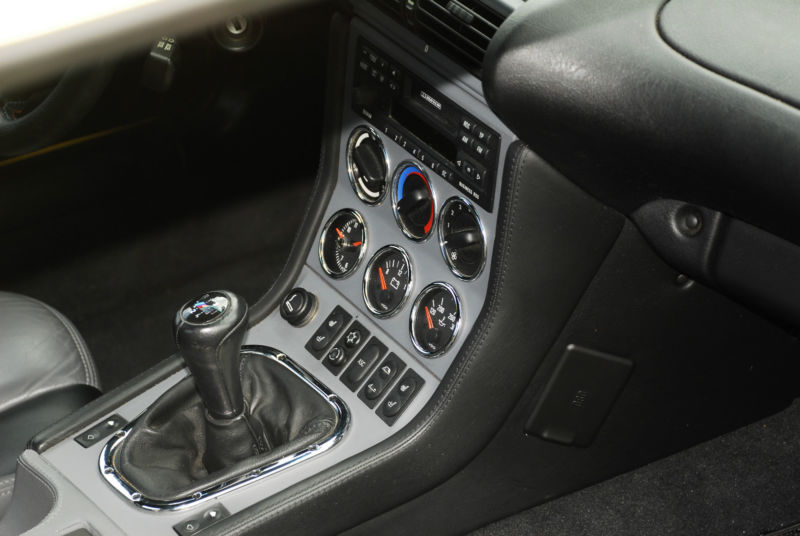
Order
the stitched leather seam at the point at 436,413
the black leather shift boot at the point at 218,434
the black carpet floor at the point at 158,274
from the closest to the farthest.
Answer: the stitched leather seam at the point at 436,413
the black leather shift boot at the point at 218,434
the black carpet floor at the point at 158,274

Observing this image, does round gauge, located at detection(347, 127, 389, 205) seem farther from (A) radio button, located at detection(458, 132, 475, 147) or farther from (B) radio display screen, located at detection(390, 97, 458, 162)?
(A) radio button, located at detection(458, 132, 475, 147)

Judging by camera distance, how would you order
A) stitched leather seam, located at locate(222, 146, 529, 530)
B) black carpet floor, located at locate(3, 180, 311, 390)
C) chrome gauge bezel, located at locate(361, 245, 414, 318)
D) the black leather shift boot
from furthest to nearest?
1. black carpet floor, located at locate(3, 180, 311, 390)
2. chrome gauge bezel, located at locate(361, 245, 414, 318)
3. the black leather shift boot
4. stitched leather seam, located at locate(222, 146, 529, 530)

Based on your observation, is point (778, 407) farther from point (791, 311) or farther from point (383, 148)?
point (383, 148)

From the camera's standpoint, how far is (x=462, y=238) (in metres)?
1.49

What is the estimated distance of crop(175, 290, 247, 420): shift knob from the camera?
1.36 meters

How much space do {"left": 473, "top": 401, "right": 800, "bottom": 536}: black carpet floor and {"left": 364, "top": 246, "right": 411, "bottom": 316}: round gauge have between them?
483 millimetres

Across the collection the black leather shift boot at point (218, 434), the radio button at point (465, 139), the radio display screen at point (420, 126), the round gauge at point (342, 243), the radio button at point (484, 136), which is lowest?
the black leather shift boot at point (218, 434)

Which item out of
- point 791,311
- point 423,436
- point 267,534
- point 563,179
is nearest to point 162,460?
point 267,534

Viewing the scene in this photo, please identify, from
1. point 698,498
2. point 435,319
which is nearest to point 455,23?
point 435,319

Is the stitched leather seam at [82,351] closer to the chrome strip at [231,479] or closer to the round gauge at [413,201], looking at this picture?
the chrome strip at [231,479]

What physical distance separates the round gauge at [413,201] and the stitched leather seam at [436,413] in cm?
18

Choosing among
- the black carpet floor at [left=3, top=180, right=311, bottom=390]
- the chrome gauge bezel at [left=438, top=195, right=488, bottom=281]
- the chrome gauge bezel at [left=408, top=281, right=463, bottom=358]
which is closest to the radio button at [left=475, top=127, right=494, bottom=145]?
the chrome gauge bezel at [left=438, top=195, right=488, bottom=281]

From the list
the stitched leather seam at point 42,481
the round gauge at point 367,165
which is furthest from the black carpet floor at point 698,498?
the stitched leather seam at point 42,481

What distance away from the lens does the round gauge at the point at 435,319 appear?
1535mm
